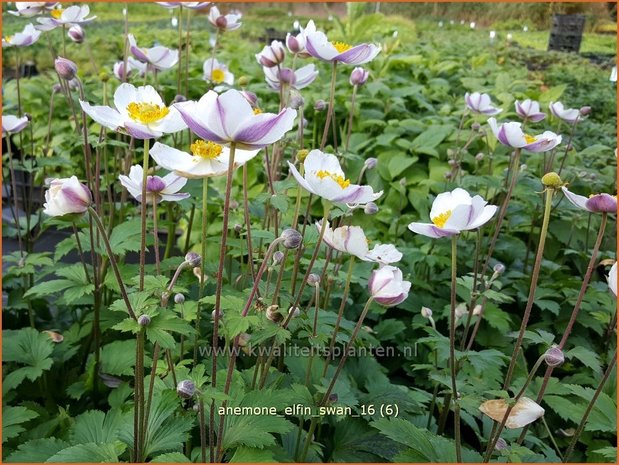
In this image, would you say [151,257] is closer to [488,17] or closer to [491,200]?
[491,200]

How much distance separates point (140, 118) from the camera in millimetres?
992

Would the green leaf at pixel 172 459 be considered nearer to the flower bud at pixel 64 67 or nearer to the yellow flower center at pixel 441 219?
the yellow flower center at pixel 441 219

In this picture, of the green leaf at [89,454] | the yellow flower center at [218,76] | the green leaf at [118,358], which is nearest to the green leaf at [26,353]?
the green leaf at [118,358]

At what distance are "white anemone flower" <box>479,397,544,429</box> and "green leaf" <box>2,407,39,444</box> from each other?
35.0 inches

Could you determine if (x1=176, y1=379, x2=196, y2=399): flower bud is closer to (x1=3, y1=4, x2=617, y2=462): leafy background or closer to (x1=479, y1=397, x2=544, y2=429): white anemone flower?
(x1=3, y1=4, x2=617, y2=462): leafy background

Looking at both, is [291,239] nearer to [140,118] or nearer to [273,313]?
[273,313]

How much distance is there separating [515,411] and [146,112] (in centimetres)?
78

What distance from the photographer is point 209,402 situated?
931 mm

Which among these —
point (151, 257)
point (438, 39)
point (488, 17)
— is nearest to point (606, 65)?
point (438, 39)

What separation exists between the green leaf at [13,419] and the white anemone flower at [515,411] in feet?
2.91

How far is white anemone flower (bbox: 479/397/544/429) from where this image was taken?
0.95 metres

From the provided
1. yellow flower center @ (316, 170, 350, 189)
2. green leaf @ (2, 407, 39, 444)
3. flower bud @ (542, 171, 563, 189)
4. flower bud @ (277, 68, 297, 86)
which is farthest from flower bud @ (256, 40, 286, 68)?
green leaf @ (2, 407, 39, 444)

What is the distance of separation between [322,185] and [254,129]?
0.15 meters

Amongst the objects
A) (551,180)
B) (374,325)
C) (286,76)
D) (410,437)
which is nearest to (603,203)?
(551,180)
